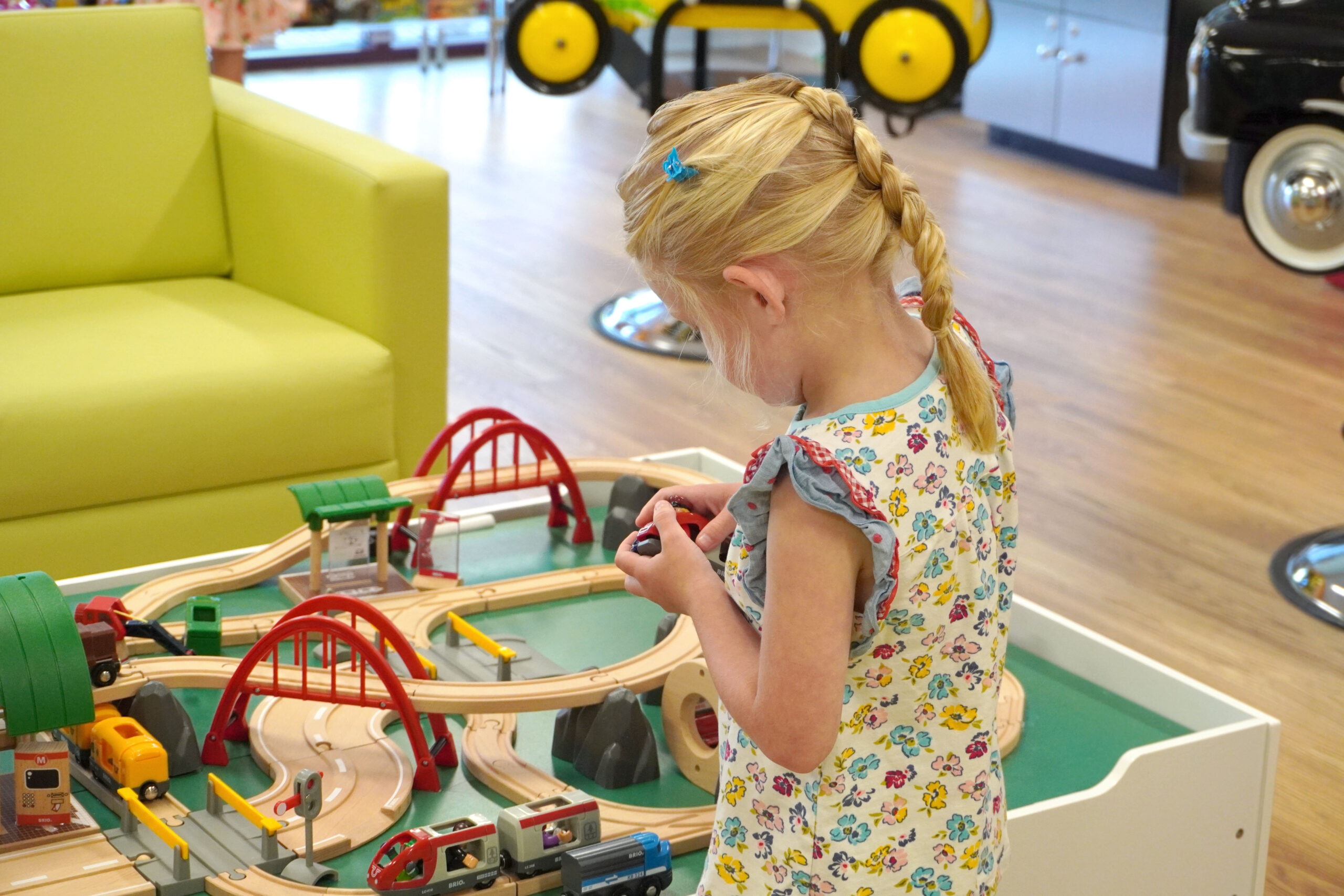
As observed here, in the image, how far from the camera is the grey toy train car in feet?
3.96

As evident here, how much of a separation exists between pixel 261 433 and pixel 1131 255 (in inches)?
106

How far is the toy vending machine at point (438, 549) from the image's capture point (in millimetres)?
1751

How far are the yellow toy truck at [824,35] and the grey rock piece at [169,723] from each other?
6.35 ft

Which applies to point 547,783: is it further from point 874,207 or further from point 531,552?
point 874,207

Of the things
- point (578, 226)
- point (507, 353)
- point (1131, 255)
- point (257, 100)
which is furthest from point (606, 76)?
point (257, 100)

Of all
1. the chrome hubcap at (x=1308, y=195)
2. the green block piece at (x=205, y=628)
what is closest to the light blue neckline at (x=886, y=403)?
the green block piece at (x=205, y=628)

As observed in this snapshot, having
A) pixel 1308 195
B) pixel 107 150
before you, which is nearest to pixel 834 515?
pixel 1308 195

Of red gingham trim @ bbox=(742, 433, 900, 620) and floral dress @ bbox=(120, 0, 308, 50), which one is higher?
floral dress @ bbox=(120, 0, 308, 50)

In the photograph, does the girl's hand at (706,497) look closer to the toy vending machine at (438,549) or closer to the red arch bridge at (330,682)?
the red arch bridge at (330,682)

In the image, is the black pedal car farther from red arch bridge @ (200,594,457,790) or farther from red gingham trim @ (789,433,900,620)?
red gingham trim @ (789,433,900,620)

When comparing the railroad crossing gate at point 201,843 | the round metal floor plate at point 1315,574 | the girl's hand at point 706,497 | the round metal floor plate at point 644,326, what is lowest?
the round metal floor plate at point 1315,574

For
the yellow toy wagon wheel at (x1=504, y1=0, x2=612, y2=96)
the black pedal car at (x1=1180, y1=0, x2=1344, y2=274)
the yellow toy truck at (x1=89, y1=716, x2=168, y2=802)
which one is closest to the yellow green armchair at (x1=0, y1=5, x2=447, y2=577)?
the yellow toy wagon wheel at (x1=504, y1=0, x2=612, y2=96)

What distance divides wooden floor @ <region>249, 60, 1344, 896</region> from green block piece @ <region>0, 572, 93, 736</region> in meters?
0.52

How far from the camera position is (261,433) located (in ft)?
7.18
